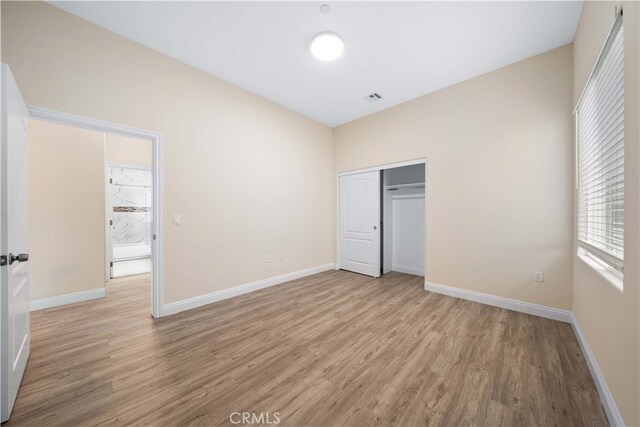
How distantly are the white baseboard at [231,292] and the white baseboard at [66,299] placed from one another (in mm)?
1396

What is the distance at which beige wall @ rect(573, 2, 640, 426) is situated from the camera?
3.48ft

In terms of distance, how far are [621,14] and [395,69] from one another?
1.92 m

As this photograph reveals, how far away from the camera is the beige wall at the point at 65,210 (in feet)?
9.28

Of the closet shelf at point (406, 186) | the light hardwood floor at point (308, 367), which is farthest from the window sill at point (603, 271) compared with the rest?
the closet shelf at point (406, 186)

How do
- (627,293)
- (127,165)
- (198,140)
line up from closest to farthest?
1. (627,293)
2. (198,140)
3. (127,165)

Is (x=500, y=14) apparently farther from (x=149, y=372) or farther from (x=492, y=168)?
(x=149, y=372)

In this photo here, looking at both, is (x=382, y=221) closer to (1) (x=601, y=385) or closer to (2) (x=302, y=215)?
(2) (x=302, y=215)

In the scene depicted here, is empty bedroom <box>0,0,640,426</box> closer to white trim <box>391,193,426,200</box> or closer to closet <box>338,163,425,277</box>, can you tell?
closet <box>338,163,425,277</box>

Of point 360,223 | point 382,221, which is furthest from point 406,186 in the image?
point 360,223

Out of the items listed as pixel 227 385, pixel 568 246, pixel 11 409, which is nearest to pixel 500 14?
Result: pixel 568 246

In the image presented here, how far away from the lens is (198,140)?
9.65 ft

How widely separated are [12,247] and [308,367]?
6.79 ft

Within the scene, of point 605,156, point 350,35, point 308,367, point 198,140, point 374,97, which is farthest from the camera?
point 374,97

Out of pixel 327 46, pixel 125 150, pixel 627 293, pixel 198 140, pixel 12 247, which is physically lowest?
pixel 627 293
